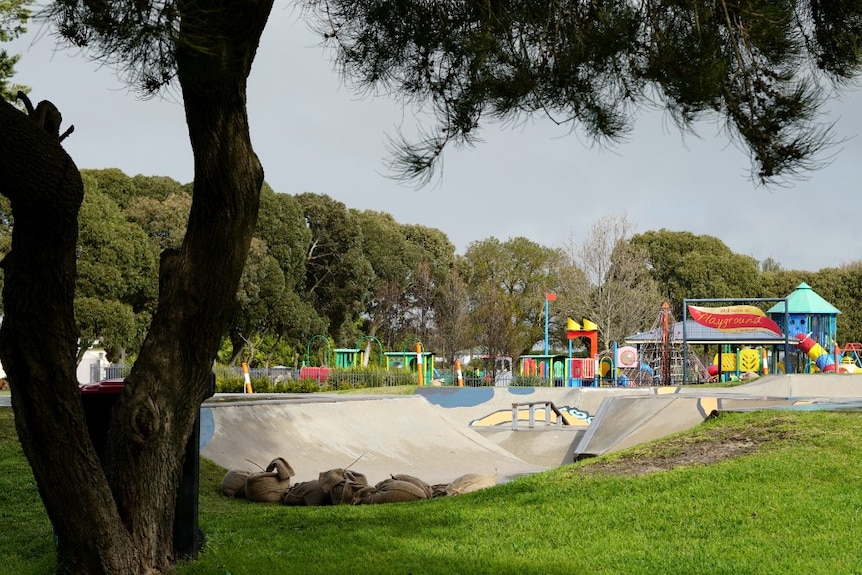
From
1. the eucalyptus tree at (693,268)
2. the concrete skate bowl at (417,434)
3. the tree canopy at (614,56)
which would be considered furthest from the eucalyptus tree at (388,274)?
the tree canopy at (614,56)

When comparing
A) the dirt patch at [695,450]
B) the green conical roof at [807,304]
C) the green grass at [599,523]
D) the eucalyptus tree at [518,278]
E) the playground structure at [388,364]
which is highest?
the eucalyptus tree at [518,278]

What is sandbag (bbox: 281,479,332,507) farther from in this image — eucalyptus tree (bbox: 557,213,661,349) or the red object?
eucalyptus tree (bbox: 557,213,661,349)

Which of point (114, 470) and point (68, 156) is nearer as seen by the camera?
point (68, 156)

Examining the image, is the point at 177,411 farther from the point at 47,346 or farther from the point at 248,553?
the point at 248,553

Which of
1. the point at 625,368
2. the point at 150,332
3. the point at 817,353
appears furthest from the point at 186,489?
the point at 817,353

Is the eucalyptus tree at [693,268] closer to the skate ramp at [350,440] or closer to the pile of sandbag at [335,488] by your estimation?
the skate ramp at [350,440]

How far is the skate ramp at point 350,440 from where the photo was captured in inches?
463

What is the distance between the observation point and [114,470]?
4.74 metres

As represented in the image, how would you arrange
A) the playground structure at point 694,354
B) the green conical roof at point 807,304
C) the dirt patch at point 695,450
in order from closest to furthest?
the dirt patch at point 695,450
the playground structure at point 694,354
the green conical roof at point 807,304

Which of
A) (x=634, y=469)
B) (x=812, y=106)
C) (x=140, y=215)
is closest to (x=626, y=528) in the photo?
(x=634, y=469)

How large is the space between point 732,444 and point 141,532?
605 cm

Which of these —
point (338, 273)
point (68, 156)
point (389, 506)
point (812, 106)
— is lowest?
point (389, 506)

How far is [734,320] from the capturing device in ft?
88.0

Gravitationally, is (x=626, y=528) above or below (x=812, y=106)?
below
